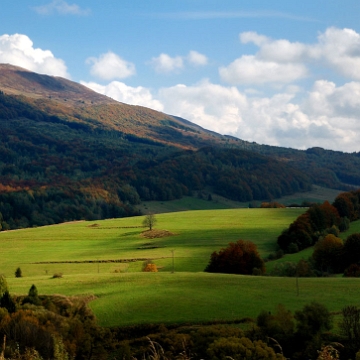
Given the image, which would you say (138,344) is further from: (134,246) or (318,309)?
(134,246)

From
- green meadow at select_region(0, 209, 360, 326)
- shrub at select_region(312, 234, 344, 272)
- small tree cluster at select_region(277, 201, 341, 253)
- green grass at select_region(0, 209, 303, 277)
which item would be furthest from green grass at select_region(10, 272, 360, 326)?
small tree cluster at select_region(277, 201, 341, 253)

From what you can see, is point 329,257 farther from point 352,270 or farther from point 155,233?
point 155,233

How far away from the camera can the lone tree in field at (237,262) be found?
84.1 m

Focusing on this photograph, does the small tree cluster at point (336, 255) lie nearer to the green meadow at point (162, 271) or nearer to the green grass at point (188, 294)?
the green meadow at point (162, 271)

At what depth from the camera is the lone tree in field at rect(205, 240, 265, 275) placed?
84062mm

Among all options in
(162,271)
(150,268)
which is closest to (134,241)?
(150,268)

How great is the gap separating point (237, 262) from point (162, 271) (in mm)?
12729

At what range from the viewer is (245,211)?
17400cm

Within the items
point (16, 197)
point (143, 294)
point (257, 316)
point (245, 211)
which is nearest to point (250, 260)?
point (143, 294)

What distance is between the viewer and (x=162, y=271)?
8119cm

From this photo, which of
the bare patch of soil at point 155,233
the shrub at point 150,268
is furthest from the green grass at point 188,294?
the bare patch of soil at point 155,233

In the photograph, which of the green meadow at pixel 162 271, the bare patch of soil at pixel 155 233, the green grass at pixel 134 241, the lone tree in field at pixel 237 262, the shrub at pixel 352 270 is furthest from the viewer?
the bare patch of soil at pixel 155 233

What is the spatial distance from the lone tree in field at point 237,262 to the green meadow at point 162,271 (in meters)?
2.96

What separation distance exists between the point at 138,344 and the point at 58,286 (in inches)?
893
